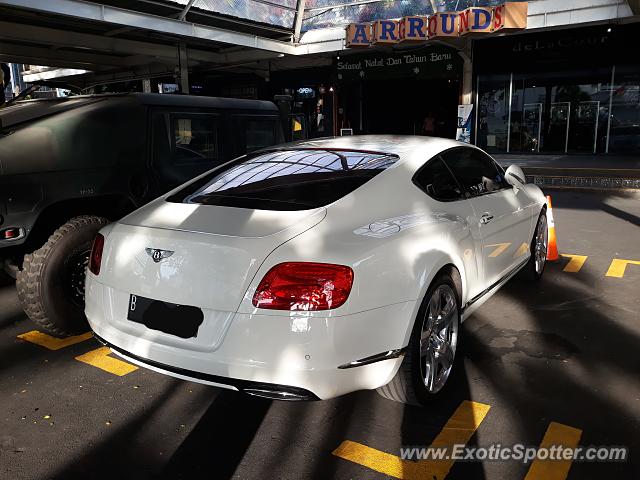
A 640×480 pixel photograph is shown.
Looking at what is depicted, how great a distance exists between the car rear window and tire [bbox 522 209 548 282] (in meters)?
2.36

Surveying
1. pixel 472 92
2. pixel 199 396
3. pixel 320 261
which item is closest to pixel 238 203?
pixel 320 261

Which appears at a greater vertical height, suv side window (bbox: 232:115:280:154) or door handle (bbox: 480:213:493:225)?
suv side window (bbox: 232:115:280:154)

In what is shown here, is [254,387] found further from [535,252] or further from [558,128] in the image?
[558,128]

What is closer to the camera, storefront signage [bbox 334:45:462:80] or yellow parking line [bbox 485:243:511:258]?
yellow parking line [bbox 485:243:511:258]

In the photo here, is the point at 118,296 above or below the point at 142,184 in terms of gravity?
below

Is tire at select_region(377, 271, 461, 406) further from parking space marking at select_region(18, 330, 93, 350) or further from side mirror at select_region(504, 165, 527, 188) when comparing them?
parking space marking at select_region(18, 330, 93, 350)

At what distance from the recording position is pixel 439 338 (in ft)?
10.2

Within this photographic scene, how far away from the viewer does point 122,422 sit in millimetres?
2951

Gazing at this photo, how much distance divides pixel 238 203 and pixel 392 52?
17847 mm

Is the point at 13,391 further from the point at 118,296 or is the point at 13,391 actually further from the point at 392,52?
the point at 392,52

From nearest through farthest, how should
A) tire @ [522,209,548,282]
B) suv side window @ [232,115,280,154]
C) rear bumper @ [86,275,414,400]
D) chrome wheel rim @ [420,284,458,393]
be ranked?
rear bumper @ [86,275,414,400] < chrome wheel rim @ [420,284,458,393] < tire @ [522,209,548,282] < suv side window @ [232,115,280,154]

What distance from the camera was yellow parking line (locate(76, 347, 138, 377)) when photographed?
3598 mm

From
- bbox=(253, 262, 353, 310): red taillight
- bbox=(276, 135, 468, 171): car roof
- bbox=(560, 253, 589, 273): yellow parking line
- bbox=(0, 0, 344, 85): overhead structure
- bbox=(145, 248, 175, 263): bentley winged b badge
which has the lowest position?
bbox=(560, 253, 589, 273): yellow parking line

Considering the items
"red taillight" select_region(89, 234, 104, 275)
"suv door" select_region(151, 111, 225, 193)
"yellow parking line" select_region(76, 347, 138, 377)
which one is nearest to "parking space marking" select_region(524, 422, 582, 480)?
"red taillight" select_region(89, 234, 104, 275)
